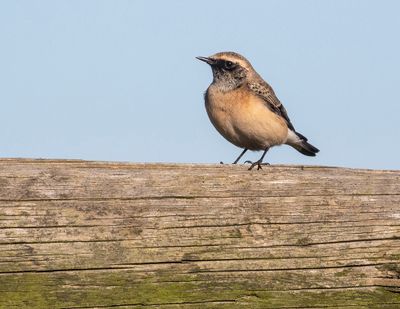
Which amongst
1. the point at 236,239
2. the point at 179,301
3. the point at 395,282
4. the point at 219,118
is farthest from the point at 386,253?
the point at 219,118

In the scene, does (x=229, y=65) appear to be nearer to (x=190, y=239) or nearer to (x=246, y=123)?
(x=246, y=123)

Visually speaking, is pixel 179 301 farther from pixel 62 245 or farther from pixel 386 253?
pixel 386 253

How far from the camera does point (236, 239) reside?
321 centimetres

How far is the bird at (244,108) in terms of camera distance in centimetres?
938

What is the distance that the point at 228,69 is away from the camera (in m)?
10.3

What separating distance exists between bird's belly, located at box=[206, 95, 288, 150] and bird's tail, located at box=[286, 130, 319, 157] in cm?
78

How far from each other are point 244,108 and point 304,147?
1.69 m

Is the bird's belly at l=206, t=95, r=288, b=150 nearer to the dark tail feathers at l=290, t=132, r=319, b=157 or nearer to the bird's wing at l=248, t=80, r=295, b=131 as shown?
the bird's wing at l=248, t=80, r=295, b=131

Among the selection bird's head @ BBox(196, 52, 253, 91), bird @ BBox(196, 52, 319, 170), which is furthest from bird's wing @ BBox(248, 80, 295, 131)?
bird's head @ BBox(196, 52, 253, 91)

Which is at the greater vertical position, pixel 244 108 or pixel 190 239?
pixel 244 108

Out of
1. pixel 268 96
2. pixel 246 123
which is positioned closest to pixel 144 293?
pixel 246 123

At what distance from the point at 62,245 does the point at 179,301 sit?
466 millimetres

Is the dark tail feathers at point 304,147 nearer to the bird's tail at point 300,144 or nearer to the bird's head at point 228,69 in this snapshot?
the bird's tail at point 300,144

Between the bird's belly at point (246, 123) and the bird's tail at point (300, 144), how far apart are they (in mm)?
782
